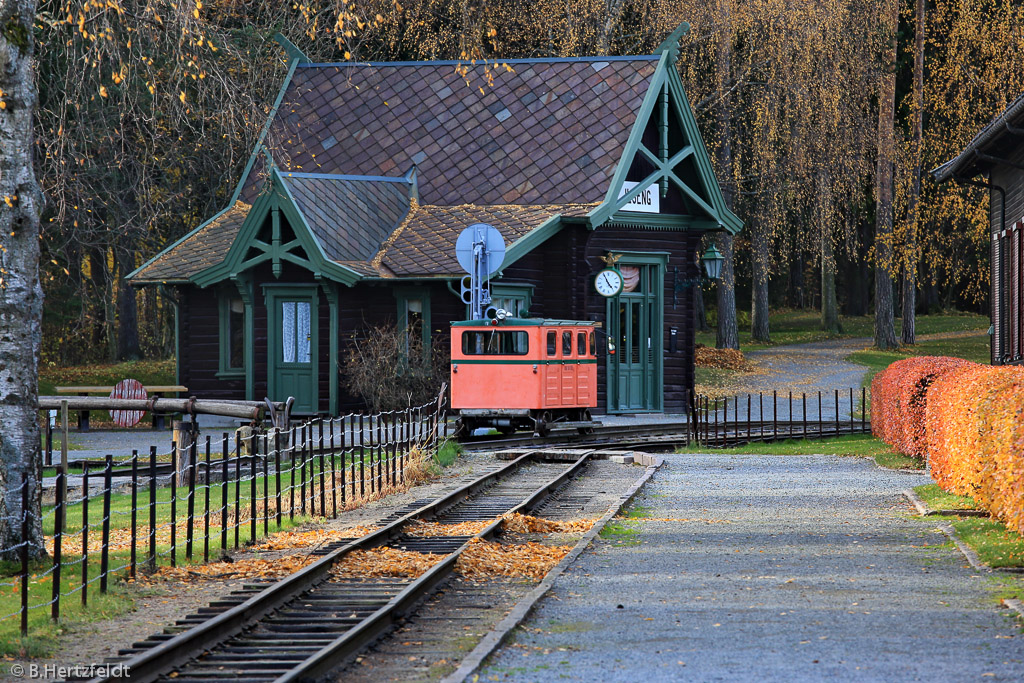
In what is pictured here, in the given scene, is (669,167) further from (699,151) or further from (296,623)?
(296,623)

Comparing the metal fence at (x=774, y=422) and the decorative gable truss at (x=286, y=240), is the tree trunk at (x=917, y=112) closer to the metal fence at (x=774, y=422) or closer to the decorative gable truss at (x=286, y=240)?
the metal fence at (x=774, y=422)

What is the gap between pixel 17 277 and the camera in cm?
1209

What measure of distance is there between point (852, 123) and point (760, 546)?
32.6m

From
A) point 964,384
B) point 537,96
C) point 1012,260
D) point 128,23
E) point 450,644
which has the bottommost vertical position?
point 450,644

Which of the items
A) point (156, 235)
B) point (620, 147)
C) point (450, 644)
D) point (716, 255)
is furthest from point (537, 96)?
point (450, 644)

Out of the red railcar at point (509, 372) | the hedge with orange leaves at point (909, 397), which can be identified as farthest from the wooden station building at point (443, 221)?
the hedge with orange leaves at point (909, 397)

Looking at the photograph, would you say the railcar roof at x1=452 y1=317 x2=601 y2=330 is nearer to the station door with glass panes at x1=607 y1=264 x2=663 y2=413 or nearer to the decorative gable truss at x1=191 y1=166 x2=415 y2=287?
A: the decorative gable truss at x1=191 y1=166 x2=415 y2=287

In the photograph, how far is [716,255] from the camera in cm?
3098

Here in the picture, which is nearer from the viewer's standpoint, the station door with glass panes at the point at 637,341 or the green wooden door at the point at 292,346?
the green wooden door at the point at 292,346

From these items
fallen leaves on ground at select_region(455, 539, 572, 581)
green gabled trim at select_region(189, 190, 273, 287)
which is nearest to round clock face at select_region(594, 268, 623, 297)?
green gabled trim at select_region(189, 190, 273, 287)

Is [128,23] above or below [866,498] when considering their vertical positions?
above

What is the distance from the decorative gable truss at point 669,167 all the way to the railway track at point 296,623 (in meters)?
17.6

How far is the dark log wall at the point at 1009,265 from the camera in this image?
72.4 feet

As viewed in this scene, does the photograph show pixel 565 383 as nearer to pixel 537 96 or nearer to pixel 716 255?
pixel 716 255
